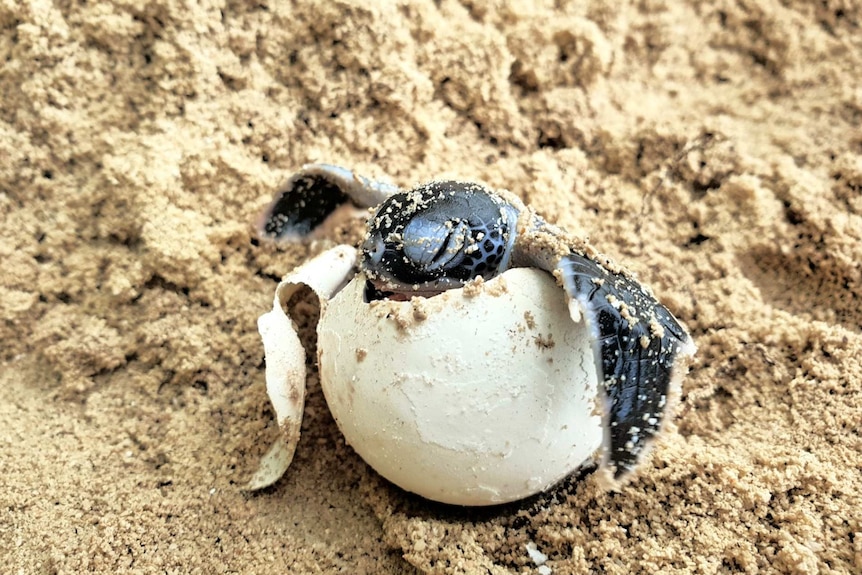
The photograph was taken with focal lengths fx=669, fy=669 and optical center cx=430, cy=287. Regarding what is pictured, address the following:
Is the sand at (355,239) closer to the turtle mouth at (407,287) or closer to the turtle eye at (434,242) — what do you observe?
the turtle mouth at (407,287)

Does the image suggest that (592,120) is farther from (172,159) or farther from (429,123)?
(172,159)

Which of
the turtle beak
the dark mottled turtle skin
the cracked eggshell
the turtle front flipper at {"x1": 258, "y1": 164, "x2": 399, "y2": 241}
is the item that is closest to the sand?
the turtle front flipper at {"x1": 258, "y1": 164, "x2": 399, "y2": 241}

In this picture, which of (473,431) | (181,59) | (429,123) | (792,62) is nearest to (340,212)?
(429,123)

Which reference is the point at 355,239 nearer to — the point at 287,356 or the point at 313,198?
the point at 313,198

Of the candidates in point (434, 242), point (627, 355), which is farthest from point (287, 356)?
point (627, 355)

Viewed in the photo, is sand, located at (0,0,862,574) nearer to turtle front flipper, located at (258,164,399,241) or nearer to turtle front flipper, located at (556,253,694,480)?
turtle front flipper, located at (258,164,399,241)
